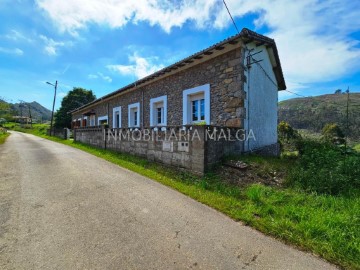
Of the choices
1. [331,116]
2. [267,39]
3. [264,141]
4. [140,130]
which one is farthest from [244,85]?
[331,116]

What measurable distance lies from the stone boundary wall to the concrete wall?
1465 millimetres

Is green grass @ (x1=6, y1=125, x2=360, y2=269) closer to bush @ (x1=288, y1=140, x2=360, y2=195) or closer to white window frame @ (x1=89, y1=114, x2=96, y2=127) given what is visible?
bush @ (x1=288, y1=140, x2=360, y2=195)

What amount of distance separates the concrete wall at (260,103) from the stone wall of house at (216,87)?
1.42 feet

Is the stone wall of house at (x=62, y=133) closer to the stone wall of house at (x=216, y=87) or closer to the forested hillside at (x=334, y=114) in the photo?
the stone wall of house at (x=216, y=87)

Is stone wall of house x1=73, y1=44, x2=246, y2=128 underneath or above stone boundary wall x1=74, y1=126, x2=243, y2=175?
above

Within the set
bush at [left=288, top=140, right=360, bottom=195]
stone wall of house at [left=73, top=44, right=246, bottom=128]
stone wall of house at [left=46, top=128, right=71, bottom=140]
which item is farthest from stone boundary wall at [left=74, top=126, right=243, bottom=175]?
stone wall of house at [left=46, top=128, right=71, bottom=140]

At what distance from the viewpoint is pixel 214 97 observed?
8.16 meters

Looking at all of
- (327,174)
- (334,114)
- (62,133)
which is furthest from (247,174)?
(62,133)

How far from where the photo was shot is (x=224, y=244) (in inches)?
102

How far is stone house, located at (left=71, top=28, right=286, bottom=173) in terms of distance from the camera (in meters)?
7.02

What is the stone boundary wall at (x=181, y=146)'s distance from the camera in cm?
562

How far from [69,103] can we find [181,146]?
3527cm

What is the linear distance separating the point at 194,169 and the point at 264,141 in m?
5.36

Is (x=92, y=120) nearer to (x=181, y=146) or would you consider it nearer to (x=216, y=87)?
(x=216, y=87)
